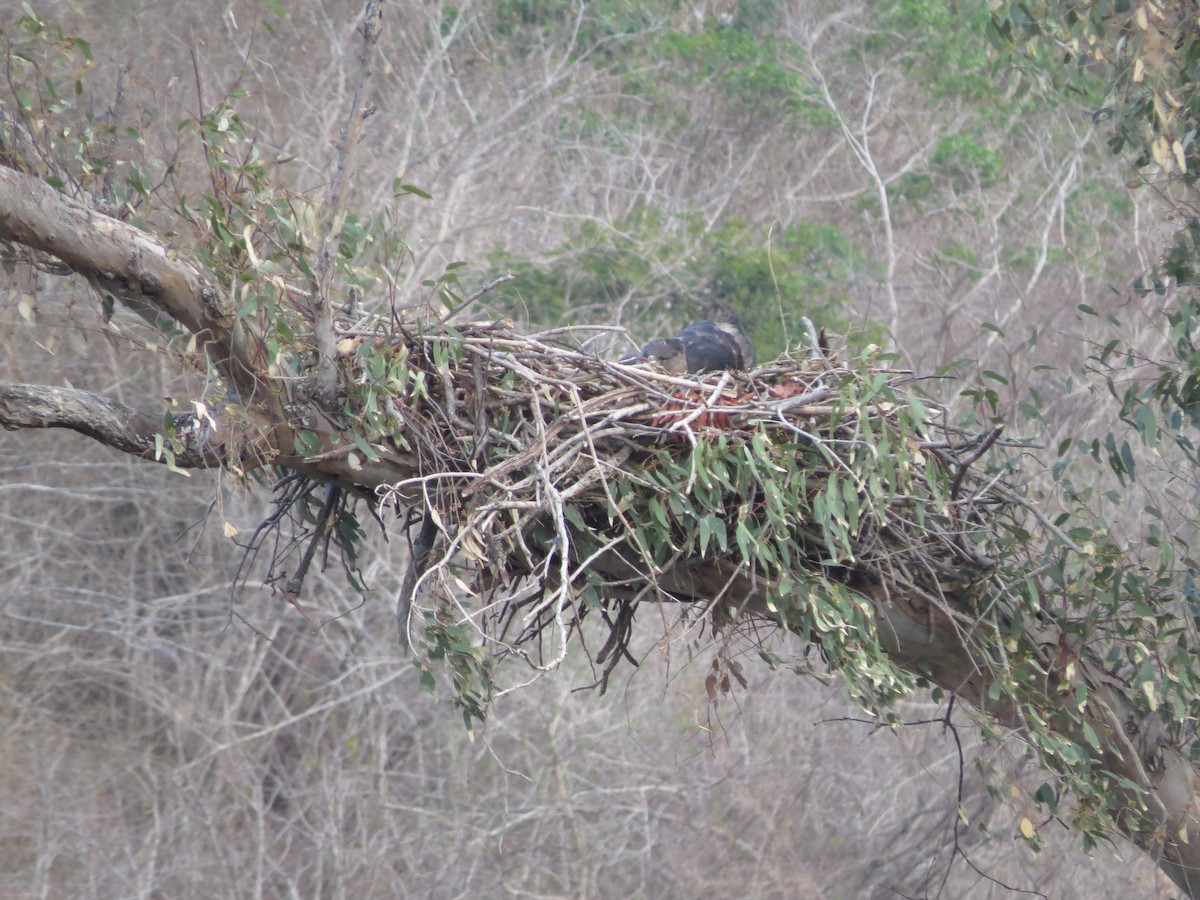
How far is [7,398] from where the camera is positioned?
259 centimetres

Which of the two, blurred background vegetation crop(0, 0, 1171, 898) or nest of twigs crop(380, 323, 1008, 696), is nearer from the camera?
nest of twigs crop(380, 323, 1008, 696)

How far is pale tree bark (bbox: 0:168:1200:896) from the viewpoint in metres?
2.61

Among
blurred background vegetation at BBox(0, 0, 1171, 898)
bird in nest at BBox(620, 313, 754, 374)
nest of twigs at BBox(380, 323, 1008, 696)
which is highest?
nest of twigs at BBox(380, 323, 1008, 696)

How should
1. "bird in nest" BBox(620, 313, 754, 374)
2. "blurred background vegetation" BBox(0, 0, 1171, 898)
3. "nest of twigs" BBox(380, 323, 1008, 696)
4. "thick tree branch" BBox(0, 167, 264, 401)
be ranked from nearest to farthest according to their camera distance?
"thick tree branch" BBox(0, 167, 264, 401), "nest of twigs" BBox(380, 323, 1008, 696), "bird in nest" BBox(620, 313, 754, 374), "blurred background vegetation" BBox(0, 0, 1171, 898)

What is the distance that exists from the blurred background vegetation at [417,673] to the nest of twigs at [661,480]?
3095 mm

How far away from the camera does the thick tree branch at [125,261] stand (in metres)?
2.56

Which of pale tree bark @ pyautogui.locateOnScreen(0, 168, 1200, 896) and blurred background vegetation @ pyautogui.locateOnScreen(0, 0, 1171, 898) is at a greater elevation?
pale tree bark @ pyautogui.locateOnScreen(0, 168, 1200, 896)

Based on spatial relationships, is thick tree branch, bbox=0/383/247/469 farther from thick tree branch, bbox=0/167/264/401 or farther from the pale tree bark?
thick tree branch, bbox=0/167/264/401

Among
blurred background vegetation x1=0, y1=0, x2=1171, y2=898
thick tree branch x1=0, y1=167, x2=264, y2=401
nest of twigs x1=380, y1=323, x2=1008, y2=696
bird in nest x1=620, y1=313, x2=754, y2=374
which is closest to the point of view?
thick tree branch x1=0, y1=167, x2=264, y2=401

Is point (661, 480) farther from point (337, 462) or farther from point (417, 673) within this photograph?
point (417, 673)

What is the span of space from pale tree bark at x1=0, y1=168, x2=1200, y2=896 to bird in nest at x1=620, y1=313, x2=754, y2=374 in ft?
2.61

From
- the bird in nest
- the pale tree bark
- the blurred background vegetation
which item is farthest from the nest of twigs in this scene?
the blurred background vegetation

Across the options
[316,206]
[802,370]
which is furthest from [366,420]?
[802,370]

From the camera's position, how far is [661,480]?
2881mm
